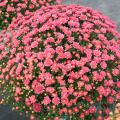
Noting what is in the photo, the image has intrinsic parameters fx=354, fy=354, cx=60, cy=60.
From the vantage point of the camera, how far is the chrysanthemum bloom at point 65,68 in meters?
6.69

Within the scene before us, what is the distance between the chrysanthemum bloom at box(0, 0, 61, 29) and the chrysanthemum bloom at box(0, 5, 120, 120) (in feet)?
8.93

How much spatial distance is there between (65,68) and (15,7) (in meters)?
4.40

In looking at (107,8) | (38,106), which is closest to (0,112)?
(38,106)

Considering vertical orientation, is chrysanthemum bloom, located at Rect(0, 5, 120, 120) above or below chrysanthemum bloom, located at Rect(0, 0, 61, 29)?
below

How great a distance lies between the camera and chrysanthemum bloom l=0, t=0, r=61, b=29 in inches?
401

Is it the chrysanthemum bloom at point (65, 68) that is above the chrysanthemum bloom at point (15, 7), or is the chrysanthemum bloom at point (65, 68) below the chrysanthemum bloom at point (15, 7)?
below

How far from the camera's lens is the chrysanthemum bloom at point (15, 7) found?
401 inches

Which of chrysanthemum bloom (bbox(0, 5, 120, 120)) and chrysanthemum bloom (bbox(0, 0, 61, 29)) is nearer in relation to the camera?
chrysanthemum bloom (bbox(0, 5, 120, 120))

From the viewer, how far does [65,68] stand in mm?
6648

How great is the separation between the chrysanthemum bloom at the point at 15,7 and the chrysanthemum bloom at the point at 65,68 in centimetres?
272

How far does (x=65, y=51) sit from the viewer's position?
Answer: 6.89 meters

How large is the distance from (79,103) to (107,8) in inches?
371

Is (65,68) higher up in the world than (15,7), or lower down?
lower down

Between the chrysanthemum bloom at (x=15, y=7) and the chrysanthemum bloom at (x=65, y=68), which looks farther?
the chrysanthemum bloom at (x=15, y=7)
